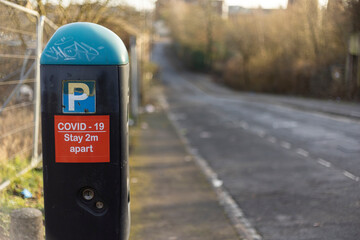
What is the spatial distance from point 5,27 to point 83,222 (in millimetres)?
3072

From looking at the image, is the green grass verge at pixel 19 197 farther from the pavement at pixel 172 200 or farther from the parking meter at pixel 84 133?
the pavement at pixel 172 200

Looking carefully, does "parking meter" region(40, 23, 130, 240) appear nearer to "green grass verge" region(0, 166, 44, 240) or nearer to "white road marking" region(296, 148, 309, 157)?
"green grass verge" region(0, 166, 44, 240)

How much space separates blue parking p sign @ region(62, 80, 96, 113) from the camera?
12.7 ft

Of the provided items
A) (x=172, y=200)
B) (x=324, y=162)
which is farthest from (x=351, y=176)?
(x=172, y=200)

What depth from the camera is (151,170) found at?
9711 mm

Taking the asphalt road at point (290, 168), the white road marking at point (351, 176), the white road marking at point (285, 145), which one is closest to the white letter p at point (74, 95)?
the asphalt road at point (290, 168)

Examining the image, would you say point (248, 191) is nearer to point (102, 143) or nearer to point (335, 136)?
point (102, 143)

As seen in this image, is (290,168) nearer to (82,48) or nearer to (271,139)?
(271,139)

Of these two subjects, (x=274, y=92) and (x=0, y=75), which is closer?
(x=0, y=75)

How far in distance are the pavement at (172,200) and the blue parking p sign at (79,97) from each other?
2.25m

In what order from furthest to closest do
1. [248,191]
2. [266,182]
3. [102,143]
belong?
[266,182] < [248,191] < [102,143]

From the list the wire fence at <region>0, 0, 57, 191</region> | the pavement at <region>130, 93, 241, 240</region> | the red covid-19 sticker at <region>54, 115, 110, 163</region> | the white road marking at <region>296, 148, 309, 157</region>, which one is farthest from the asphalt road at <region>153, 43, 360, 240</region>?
the wire fence at <region>0, 0, 57, 191</region>

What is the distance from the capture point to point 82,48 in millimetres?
3865

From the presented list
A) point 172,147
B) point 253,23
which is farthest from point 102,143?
point 253,23
